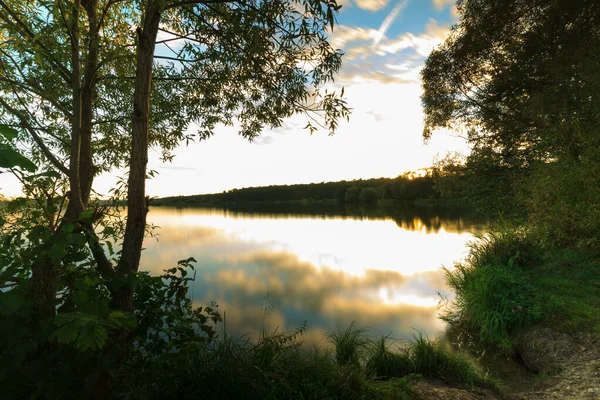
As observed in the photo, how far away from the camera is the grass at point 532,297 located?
6188 mm

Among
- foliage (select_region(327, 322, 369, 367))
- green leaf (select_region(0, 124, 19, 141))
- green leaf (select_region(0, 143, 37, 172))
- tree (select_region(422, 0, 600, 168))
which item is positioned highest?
tree (select_region(422, 0, 600, 168))

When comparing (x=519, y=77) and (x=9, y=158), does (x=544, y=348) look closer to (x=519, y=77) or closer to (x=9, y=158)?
(x=9, y=158)

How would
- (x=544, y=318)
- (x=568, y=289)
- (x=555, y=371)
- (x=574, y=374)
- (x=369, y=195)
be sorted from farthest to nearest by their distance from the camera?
(x=369, y=195) → (x=568, y=289) → (x=544, y=318) → (x=555, y=371) → (x=574, y=374)

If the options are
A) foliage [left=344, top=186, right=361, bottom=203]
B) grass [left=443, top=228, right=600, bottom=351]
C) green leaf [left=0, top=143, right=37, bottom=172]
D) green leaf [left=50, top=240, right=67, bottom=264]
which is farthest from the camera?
foliage [left=344, top=186, right=361, bottom=203]

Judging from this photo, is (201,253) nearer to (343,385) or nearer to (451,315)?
(451,315)

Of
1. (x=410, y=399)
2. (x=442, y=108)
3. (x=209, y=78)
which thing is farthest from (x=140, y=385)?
(x=442, y=108)

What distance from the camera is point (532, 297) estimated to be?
6.99 metres

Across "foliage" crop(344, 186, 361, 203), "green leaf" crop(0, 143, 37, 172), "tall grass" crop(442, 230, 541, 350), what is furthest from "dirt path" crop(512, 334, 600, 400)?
"foliage" crop(344, 186, 361, 203)

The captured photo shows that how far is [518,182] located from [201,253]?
16.1 m

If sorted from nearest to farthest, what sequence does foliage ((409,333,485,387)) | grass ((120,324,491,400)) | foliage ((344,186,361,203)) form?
grass ((120,324,491,400)) < foliage ((409,333,485,387)) < foliage ((344,186,361,203))

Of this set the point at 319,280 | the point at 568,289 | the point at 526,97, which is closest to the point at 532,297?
the point at 568,289

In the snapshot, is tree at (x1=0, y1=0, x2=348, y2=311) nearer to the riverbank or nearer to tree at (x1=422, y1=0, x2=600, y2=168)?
the riverbank

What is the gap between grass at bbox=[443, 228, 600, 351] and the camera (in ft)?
20.3

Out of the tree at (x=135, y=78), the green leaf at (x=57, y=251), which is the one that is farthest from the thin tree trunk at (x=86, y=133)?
the green leaf at (x=57, y=251)
